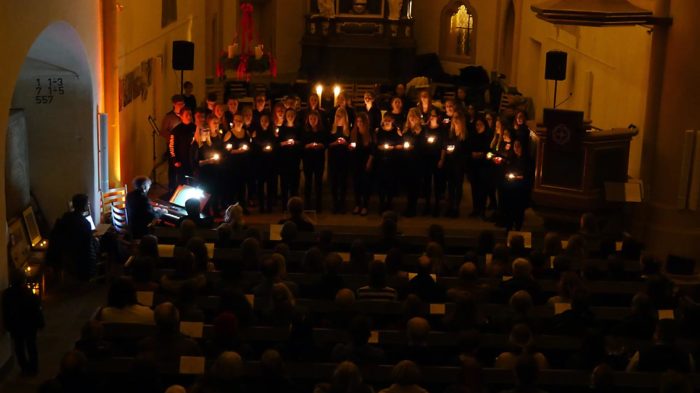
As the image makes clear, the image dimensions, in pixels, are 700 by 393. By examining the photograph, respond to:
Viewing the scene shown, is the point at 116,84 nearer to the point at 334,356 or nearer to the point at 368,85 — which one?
the point at 334,356

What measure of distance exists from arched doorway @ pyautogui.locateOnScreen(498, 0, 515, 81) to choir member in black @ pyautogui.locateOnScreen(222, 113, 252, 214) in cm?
1144

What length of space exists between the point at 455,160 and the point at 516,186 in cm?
124

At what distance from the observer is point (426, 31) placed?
2950 cm

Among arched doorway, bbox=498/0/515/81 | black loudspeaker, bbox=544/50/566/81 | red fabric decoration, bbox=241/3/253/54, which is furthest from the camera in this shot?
red fabric decoration, bbox=241/3/253/54

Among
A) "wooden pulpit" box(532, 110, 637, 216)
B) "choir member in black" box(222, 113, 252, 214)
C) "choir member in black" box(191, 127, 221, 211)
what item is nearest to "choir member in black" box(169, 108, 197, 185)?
"choir member in black" box(191, 127, 221, 211)

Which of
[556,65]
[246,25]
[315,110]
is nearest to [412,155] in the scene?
[315,110]

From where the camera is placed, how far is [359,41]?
28609 millimetres

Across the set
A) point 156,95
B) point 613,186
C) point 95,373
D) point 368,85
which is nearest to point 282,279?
point 95,373

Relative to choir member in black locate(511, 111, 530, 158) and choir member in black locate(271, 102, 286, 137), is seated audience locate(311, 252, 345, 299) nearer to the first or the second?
choir member in black locate(511, 111, 530, 158)

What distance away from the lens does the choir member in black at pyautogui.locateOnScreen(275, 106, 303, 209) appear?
15625mm

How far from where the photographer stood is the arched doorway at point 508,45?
2608cm

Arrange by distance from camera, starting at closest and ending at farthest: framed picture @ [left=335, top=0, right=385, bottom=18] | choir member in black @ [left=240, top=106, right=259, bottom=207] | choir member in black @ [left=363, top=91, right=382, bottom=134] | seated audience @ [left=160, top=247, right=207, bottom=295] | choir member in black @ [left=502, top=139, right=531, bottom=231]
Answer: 1. seated audience @ [left=160, top=247, right=207, bottom=295]
2. choir member in black @ [left=502, top=139, right=531, bottom=231]
3. choir member in black @ [left=240, top=106, right=259, bottom=207]
4. choir member in black @ [left=363, top=91, right=382, bottom=134]
5. framed picture @ [left=335, top=0, right=385, bottom=18]

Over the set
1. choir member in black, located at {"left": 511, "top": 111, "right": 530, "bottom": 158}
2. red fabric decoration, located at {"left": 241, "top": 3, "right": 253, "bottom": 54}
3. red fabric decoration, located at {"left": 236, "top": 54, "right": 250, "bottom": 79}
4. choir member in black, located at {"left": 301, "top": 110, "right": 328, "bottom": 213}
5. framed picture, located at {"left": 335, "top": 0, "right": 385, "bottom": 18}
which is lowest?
choir member in black, located at {"left": 301, "top": 110, "right": 328, "bottom": 213}

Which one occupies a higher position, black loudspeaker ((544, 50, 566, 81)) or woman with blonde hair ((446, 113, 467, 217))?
black loudspeaker ((544, 50, 566, 81))
